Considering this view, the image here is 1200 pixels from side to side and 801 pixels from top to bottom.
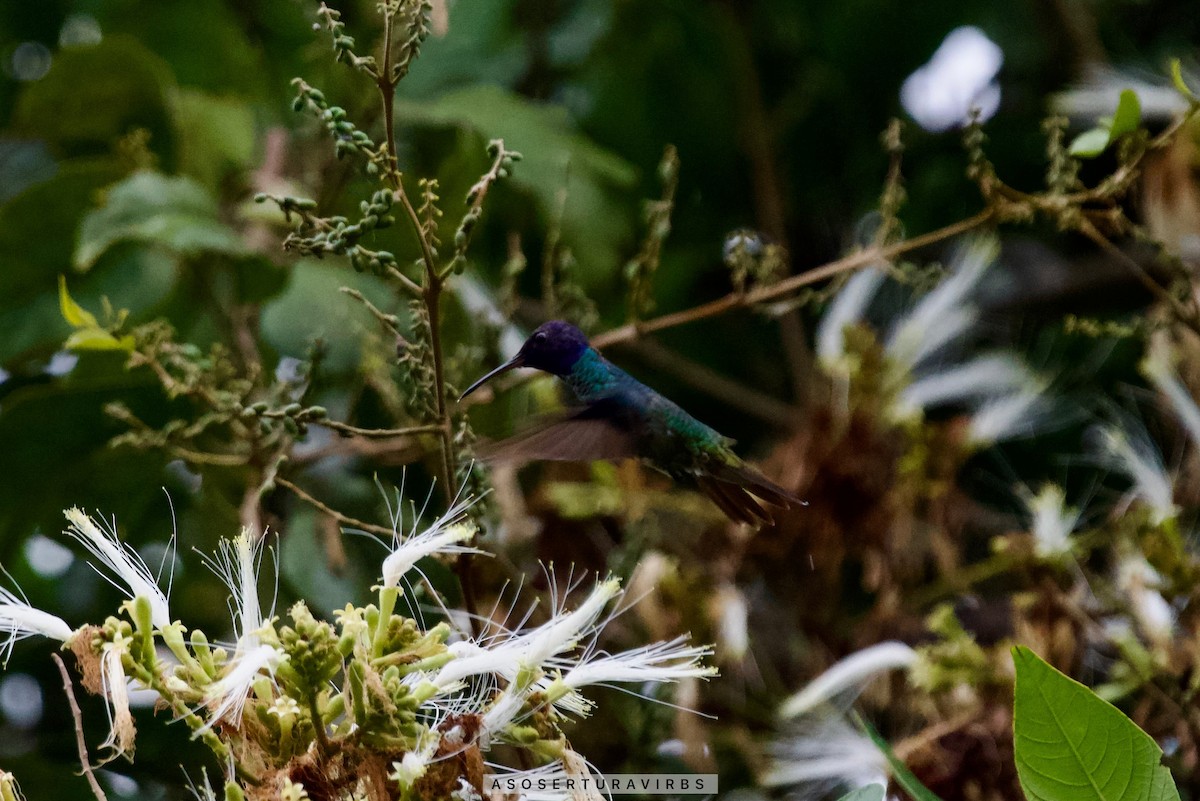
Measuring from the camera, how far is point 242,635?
0.70 meters

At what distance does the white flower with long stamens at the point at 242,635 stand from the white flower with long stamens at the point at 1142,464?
847mm

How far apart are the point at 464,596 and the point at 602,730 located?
372 mm

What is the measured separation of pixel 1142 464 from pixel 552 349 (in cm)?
87

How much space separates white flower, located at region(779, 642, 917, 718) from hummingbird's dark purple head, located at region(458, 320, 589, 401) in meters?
0.56

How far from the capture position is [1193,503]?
4.70 ft

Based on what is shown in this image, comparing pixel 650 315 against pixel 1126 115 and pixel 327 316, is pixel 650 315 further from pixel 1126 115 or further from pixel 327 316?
pixel 1126 115

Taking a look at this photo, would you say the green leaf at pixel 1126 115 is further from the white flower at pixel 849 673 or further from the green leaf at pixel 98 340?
the green leaf at pixel 98 340

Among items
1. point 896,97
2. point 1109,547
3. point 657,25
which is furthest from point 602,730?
point 896,97

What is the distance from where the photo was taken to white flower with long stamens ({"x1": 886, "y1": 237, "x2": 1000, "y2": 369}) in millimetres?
1519

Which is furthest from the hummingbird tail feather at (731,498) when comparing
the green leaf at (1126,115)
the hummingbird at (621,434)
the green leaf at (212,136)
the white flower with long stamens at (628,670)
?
the green leaf at (212,136)

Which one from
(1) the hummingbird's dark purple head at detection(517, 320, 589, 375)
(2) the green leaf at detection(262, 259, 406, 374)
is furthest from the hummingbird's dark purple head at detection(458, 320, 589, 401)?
(2) the green leaf at detection(262, 259, 406, 374)

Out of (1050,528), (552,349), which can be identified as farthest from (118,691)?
(1050,528)

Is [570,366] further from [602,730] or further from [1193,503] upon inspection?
[1193,503]

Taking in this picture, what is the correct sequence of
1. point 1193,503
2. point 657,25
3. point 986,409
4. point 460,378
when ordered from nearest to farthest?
point 460,378
point 1193,503
point 986,409
point 657,25
